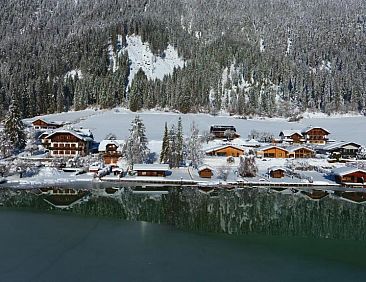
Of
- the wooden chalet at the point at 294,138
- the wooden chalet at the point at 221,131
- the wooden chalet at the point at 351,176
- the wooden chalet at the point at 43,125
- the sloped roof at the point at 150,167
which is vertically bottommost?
the wooden chalet at the point at 351,176

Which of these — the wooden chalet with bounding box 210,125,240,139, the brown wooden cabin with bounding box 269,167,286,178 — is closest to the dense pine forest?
the wooden chalet with bounding box 210,125,240,139

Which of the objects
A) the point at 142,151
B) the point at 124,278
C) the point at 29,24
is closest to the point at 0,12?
the point at 29,24

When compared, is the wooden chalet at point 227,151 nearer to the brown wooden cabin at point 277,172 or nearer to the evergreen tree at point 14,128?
the brown wooden cabin at point 277,172

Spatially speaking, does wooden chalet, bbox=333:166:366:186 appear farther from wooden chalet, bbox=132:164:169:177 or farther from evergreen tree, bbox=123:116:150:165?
evergreen tree, bbox=123:116:150:165

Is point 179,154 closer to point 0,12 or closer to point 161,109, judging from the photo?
point 161,109

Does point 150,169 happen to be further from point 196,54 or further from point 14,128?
point 196,54

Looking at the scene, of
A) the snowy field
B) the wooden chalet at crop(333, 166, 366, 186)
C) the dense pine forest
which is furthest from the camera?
the dense pine forest

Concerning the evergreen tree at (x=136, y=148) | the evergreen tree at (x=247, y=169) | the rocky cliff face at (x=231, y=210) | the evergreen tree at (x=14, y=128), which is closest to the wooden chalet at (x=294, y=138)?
the evergreen tree at (x=247, y=169)
